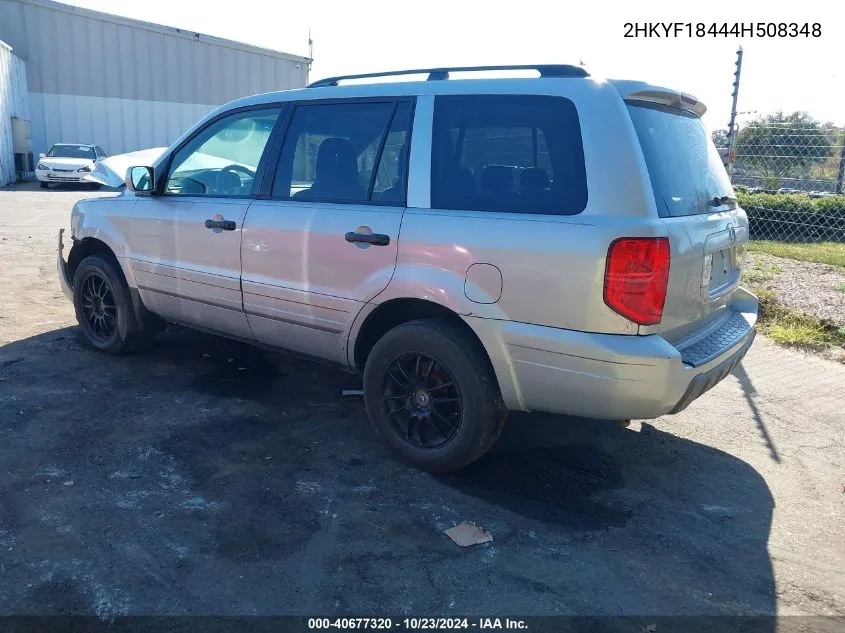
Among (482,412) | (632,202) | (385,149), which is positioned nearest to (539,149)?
(632,202)

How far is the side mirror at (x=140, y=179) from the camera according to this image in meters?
4.86

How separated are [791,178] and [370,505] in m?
11.3

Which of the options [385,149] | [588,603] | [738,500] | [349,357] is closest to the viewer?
[588,603]

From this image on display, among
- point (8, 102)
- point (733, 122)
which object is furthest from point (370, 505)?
point (8, 102)

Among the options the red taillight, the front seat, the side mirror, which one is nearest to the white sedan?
the side mirror

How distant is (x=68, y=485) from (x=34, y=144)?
2840cm

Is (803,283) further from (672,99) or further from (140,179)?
(140,179)

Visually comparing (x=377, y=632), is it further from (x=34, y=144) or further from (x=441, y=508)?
(x=34, y=144)

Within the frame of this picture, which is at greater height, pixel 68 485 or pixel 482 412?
pixel 482 412

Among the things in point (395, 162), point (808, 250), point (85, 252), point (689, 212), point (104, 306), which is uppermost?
point (395, 162)

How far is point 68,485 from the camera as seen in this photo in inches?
134

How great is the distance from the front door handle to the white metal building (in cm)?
2694

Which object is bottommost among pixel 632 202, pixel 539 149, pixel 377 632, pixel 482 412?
pixel 377 632

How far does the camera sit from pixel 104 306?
17.8ft
